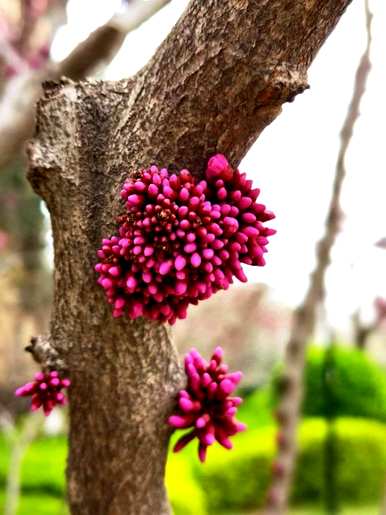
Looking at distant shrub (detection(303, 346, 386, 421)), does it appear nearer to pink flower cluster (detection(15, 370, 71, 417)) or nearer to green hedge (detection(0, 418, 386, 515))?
green hedge (detection(0, 418, 386, 515))

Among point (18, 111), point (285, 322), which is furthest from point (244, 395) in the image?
point (18, 111)

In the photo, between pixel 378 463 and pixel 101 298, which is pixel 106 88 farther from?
pixel 378 463

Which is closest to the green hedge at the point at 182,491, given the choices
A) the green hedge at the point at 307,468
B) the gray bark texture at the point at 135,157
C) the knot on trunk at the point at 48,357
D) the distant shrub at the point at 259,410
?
the green hedge at the point at 307,468

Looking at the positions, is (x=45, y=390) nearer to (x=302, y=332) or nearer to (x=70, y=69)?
(x=302, y=332)

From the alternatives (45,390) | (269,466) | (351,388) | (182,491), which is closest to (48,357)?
(45,390)

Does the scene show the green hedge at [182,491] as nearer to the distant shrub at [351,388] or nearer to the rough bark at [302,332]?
the distant shrub at [351,388]

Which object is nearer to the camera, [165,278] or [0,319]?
[165,278]

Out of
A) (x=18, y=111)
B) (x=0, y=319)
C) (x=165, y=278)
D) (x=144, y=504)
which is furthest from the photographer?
(x=0, y=319)
